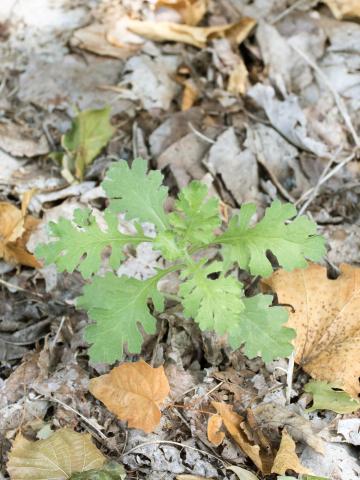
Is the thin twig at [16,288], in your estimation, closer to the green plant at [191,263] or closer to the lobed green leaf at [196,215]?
the green plant at [191,263]

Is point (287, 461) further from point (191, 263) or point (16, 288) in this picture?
point (16, 288)

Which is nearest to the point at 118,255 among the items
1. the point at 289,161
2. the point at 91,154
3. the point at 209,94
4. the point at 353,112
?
the point at 91,154

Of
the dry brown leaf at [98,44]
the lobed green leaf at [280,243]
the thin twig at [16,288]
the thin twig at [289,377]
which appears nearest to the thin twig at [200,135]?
the dry brown leaf at [98,44]

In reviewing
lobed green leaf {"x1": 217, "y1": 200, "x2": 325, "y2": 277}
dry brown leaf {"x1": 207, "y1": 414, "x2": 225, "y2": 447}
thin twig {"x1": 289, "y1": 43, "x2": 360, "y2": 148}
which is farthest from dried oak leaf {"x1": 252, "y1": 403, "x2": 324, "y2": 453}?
thin twig {"x1": 289, "y1": 43, "x2": 360, "y2": 148}

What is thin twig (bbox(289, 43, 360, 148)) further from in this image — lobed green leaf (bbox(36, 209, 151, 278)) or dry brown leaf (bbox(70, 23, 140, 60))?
lobed green leaf (bbox(36, 209, 151, 278))

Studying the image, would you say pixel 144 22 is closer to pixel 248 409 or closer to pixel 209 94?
pixel 209 94

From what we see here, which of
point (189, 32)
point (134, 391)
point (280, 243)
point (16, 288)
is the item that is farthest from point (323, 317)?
point (189, 32)
